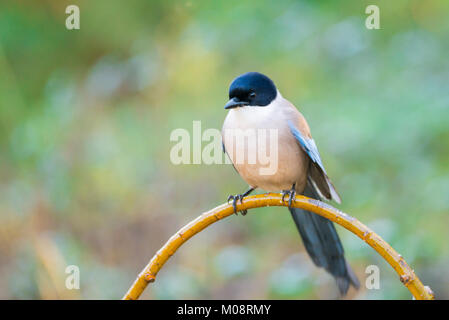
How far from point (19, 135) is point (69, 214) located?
2.24 ft

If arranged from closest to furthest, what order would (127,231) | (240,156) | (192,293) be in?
(240,156) → (192,293) → (127,231)

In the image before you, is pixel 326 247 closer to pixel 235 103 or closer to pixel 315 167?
pixel 315 167

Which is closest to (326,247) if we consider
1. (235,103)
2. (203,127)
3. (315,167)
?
(315,167)

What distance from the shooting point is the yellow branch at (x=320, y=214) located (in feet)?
4.17

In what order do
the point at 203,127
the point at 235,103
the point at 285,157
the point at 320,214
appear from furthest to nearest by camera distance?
the point at 203,127 → the point at 285,157 → the point at 235,103 → the point at 320,214

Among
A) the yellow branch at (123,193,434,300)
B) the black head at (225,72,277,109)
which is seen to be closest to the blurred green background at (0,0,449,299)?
the black head at (225,72,277,109)

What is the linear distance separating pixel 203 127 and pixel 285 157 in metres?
1.72

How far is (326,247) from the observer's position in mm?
2064

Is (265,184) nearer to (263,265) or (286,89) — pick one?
(263,265)

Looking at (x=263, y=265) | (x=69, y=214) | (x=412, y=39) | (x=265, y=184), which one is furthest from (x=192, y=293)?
(x=412, y=39)

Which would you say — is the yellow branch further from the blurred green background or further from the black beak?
the blurred green background

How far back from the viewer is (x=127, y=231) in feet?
12.4

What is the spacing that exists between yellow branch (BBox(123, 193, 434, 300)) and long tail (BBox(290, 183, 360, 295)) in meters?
0.54

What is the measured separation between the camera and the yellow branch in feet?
4.17
